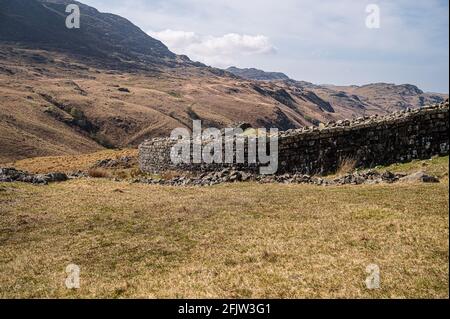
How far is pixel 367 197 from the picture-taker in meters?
15.9

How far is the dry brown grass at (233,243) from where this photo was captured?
8.76m

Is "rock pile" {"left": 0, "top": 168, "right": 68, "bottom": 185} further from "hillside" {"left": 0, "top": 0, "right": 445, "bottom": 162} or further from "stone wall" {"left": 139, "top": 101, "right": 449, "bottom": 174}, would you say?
"hillside" {"left": 0, "top": 0, "right": 445, "bottom": 162}

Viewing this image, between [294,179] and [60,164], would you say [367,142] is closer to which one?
[294,179]

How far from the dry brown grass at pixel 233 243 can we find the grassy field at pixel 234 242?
0.12 ft

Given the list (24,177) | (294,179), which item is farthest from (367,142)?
(24,177)

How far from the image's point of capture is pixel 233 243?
39.1 feet

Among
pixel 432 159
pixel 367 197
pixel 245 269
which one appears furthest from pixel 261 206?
pixel 432 159

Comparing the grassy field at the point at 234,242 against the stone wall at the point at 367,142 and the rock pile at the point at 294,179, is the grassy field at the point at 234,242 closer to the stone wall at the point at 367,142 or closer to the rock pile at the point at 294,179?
the rock pile at the point at 294,179

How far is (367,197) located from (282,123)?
135583 millimetres

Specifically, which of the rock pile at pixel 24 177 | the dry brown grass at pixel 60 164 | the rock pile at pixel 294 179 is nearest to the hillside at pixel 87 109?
the dry brown grass at pixel 60 164

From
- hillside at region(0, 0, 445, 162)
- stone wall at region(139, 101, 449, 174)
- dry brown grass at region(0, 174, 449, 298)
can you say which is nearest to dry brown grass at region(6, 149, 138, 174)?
hillside at region(0, 0, 445, 162)

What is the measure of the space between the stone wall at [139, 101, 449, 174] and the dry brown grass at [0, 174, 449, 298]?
13.8 feet

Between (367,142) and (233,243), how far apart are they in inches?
506
